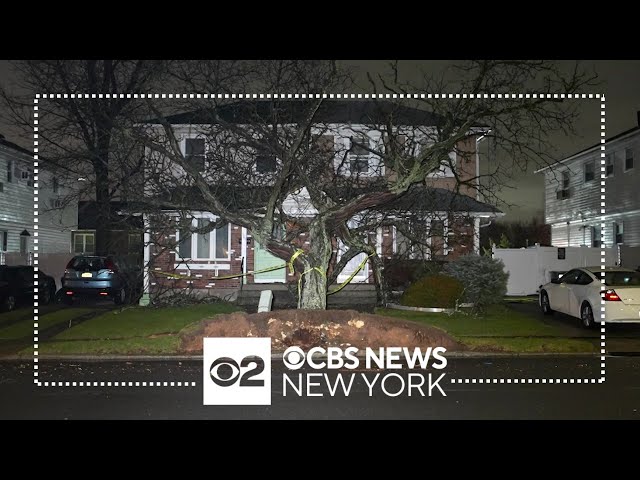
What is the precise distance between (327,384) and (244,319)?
3.52m

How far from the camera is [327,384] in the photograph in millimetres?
8367

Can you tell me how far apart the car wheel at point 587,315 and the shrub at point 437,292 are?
284cm

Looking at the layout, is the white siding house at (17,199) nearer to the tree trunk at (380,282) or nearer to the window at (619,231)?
the tree trunk at (380,282)

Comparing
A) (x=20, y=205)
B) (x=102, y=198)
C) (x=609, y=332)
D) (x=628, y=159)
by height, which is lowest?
(x=609, y=332)

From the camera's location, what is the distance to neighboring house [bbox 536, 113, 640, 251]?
25.5m

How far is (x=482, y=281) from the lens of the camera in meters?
15.2

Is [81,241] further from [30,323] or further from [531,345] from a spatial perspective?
[531,345]

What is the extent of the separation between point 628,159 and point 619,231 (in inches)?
140

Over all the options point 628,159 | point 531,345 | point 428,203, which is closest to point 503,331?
point 531,345

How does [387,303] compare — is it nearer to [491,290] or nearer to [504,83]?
[491,290]

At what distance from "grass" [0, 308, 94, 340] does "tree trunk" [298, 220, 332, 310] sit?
5.97m

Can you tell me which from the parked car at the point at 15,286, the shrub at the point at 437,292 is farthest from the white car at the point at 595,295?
the parked car at the point at 15,286

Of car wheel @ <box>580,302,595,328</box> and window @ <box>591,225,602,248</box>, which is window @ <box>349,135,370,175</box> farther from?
window @ <box>591,225,602,248</box>

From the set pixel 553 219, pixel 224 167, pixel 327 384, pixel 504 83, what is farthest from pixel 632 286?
pixel 553 219
